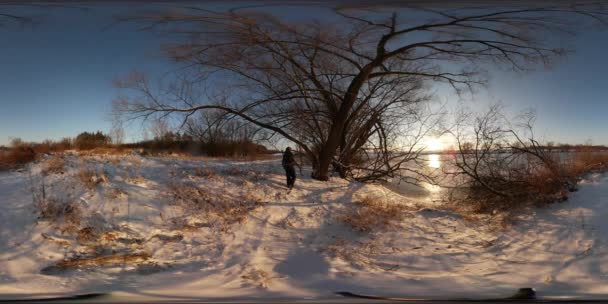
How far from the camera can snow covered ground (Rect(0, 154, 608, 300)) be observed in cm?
102

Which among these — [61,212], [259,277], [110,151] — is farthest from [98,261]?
[259,277]

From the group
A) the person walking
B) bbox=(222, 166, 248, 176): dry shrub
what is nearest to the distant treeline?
bbox=(222, 166, 248, 176): dry shrub

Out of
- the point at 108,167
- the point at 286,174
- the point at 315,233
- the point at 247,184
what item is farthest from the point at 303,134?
the point at 108,167

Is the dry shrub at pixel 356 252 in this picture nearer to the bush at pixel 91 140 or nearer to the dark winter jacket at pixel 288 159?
the bush at pixel 91 140

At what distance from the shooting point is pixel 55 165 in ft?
4.78

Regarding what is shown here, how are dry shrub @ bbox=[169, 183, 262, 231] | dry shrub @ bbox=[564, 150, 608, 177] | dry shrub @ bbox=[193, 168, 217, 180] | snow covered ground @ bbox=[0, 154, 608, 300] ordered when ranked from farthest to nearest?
dry shrub @ bbox=[169, 183, 262, 231] < dry shrub @ bbox=[193, 168, 217, 180] < dry shrub @ bbox=[564, 150, 608, 177] < snow covered ground @ bbox=[0, 154, 608, 300]

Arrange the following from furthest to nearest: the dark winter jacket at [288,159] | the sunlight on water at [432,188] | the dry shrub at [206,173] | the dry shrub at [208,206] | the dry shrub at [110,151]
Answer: the dark winter jacket at [288,159] → the sunlight on water at [432,188] → the dry shrub at [208,206] → the dry shrub at [206,173] → the dry shrub at [110,151]

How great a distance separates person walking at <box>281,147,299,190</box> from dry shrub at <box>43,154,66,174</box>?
6.09 ft

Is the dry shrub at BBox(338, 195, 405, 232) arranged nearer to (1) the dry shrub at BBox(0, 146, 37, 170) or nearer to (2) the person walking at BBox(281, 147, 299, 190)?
(2) the person walking at BBox(281, 147, 299, 190)

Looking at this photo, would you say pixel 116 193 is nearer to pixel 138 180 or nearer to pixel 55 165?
pixel 138 180

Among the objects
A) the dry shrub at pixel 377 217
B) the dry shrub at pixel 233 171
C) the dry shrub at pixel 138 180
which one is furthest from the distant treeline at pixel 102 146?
the dry shrub at pixel 377 217

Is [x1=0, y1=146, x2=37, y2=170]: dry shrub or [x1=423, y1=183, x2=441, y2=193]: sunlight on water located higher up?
[x1=0, y1=146, x2=37, y2=170]: dry shrub

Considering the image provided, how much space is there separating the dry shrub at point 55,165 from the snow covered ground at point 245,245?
1.2 inches

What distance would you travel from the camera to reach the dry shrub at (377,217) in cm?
156
